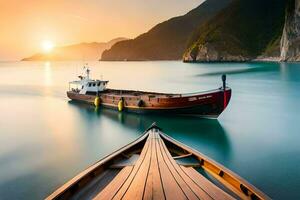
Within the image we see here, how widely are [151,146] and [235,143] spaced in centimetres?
1361

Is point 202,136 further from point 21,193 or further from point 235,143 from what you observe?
point 21,193

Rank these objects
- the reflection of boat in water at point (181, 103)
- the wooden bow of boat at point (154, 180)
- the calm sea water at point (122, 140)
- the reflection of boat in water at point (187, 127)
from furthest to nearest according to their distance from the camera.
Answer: the reflection of boat in water at point (181, 103) < the reflection of boat in water at point (187, 127) < the calm sea water at point (122, 140) < the wooden bow of boat at point (154, 180)

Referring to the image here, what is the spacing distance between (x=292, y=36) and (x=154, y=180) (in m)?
175

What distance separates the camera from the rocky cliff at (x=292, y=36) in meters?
163

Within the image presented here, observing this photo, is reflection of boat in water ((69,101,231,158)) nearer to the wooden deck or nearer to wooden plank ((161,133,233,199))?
the wooden deck

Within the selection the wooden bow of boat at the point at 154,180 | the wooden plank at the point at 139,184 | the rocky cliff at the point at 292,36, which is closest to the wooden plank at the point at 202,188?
the wooden bow of boat at the point at 154,180

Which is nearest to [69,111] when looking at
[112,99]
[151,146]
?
[112,99]

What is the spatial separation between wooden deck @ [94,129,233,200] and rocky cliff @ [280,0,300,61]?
166 metres

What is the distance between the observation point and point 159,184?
8805 millimetres

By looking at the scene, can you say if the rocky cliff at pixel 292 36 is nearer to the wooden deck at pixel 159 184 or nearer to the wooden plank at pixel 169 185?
the wooden deck at pixel 159 184

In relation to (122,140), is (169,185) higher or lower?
higher

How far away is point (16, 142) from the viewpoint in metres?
28.1

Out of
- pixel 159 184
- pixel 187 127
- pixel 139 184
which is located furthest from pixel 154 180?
pixel 187 127

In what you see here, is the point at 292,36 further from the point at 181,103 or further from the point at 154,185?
the point at 154,185
